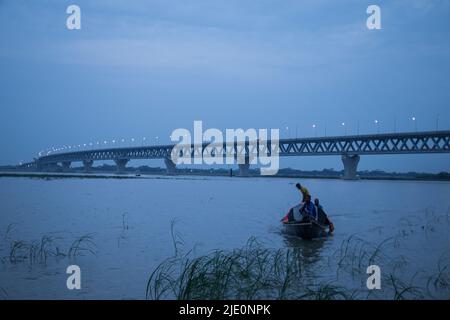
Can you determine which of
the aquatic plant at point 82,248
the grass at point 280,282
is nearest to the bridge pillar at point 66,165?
the aquatic plant at point 82,248

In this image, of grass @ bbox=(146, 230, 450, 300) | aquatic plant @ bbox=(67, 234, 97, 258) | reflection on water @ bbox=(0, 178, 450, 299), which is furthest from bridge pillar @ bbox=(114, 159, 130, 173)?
grass @ bbox=(146, 230, 450, 300)

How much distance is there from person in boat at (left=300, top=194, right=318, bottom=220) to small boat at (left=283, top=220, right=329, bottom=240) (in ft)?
1.00

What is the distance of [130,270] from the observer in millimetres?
13789

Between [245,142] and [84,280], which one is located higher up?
[245,142]

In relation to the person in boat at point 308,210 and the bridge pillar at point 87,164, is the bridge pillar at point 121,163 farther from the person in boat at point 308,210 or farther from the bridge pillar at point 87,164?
the person in boat at point 308,210

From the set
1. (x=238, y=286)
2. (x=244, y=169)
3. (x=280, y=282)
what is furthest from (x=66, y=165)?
(x=238, y=286)

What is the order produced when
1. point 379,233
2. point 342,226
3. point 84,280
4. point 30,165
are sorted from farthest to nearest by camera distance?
point 30,165, point 342,226, point 379,233, point 84,280

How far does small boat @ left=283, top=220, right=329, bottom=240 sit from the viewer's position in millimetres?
19812

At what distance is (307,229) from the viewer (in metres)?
19.9

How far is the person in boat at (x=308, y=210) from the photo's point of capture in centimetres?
1996

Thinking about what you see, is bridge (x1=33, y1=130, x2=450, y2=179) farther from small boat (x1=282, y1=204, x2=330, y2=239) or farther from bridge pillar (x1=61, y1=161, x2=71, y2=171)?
small boat (x1=282, y1=204, x2=330, y2=239)
